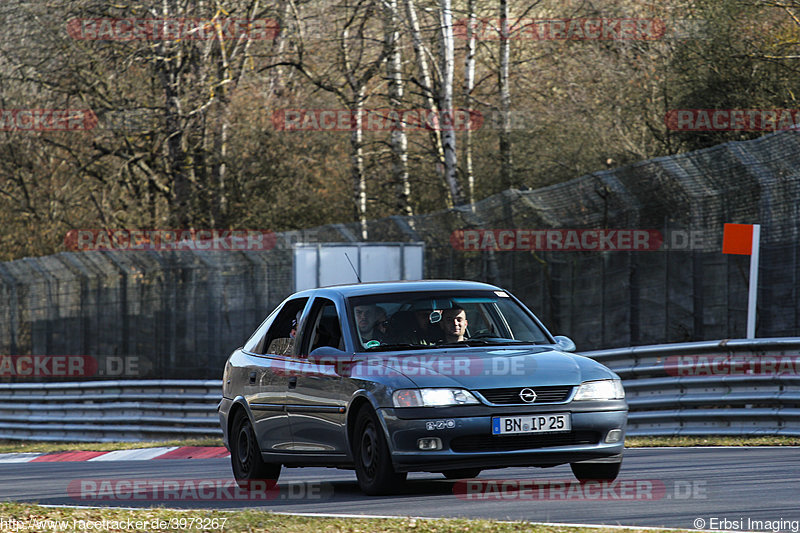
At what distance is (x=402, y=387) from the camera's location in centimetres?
926

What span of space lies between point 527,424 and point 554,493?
58cm

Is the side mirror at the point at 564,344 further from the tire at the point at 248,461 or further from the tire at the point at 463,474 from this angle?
the tire at the point at 248,461

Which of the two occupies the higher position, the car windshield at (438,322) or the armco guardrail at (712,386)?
the car windshield at (438,322)

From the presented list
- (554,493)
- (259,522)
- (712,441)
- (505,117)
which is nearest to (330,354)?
(554,493)

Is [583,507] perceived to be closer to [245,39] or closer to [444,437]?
[444,437]

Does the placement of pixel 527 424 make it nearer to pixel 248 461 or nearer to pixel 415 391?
pixel 415 391

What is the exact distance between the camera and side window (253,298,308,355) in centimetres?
1125

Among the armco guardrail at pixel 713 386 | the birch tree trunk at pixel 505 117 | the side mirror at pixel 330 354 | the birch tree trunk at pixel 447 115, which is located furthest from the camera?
the birch tree trunk at pixel 505 117

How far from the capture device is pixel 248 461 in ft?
37.3

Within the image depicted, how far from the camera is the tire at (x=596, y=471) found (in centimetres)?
987

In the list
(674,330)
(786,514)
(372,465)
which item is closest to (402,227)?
(674,330)

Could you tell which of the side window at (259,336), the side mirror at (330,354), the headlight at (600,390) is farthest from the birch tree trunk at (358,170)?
the headlight at (600,390)

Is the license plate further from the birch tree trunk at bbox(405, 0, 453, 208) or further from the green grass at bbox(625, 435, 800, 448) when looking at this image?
the birch tree trunk at bbox(405, 0, 453, 208)

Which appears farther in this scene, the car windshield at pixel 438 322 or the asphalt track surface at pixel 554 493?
the car windshield at pixel 438 322
